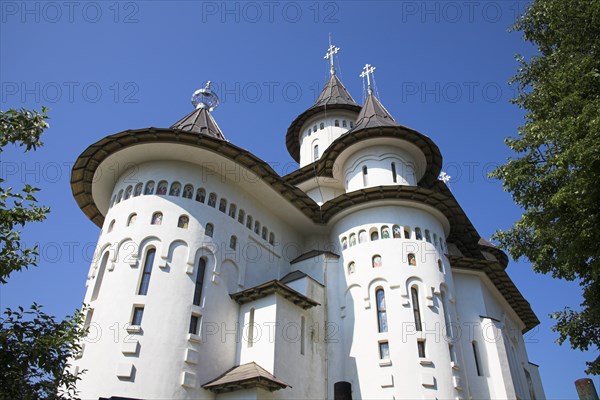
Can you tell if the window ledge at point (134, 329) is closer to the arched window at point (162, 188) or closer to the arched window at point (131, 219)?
the arched window at point (131, 219)

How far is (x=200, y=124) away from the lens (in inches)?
874

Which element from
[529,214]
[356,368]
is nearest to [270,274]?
[356,368]

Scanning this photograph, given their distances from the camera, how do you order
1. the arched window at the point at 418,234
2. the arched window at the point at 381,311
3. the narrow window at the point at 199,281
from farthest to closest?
the arched window at the point at 418,234 → the arched window at the point at 381,311 → the narrow window at the point at 199,281

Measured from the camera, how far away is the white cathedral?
15.8m

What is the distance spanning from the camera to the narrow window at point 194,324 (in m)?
16.5

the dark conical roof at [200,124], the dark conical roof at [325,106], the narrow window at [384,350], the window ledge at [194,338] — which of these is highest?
the dark conical roof at [325,106]

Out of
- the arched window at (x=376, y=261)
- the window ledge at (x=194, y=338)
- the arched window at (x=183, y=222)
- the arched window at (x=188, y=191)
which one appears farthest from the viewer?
the arched window at (x=376, y=261)

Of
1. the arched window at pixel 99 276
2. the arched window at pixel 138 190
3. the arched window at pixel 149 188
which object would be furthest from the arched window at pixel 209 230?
the arched window at pixel 99 276

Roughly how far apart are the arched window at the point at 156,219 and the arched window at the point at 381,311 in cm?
933

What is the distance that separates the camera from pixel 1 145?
7.51 meters

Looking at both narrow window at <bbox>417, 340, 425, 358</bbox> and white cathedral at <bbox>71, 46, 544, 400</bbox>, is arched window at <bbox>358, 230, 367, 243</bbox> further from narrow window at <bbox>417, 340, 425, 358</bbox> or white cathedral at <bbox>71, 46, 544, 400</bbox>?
narrow window at <bbox>417, 340, 425, 358</bbox>

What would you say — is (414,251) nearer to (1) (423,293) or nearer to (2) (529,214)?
(1) (423,293)

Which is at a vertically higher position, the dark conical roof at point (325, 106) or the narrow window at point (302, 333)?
the dark conical roof at point (325, 106)

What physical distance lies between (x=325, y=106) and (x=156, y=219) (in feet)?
59.1
